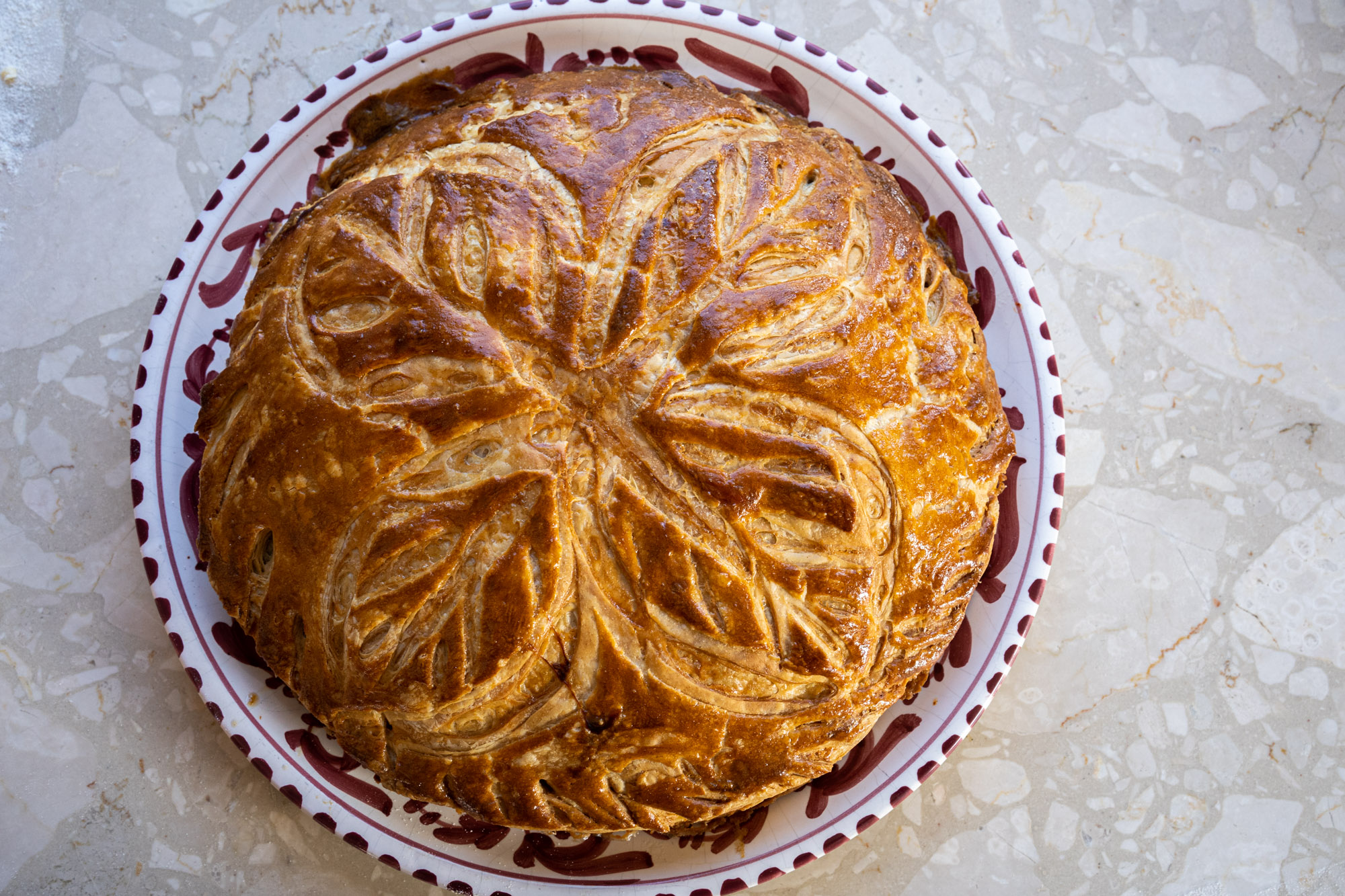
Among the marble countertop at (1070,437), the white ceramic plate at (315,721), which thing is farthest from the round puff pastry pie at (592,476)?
the marble countertop at (1070,437)

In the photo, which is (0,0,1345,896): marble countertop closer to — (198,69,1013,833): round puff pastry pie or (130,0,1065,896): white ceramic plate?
(130,0,1065,896): white ceramic plate

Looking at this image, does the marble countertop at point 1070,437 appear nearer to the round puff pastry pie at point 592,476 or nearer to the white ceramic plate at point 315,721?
the white ceramic plate at point 315,721

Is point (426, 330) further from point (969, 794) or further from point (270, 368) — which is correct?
point (969, 794)

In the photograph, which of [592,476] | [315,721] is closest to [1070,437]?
[592,476]

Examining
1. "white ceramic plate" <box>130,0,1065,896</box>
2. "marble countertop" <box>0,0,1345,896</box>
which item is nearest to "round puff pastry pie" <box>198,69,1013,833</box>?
"white ceramic plate" <box>130,0,1065,896</box>

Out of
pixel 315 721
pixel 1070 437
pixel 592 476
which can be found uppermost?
pixel 592 476

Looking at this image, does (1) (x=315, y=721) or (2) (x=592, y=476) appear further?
(1) (x=315, y=721)

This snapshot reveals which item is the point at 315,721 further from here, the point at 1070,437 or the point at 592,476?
the point at 1070,437
